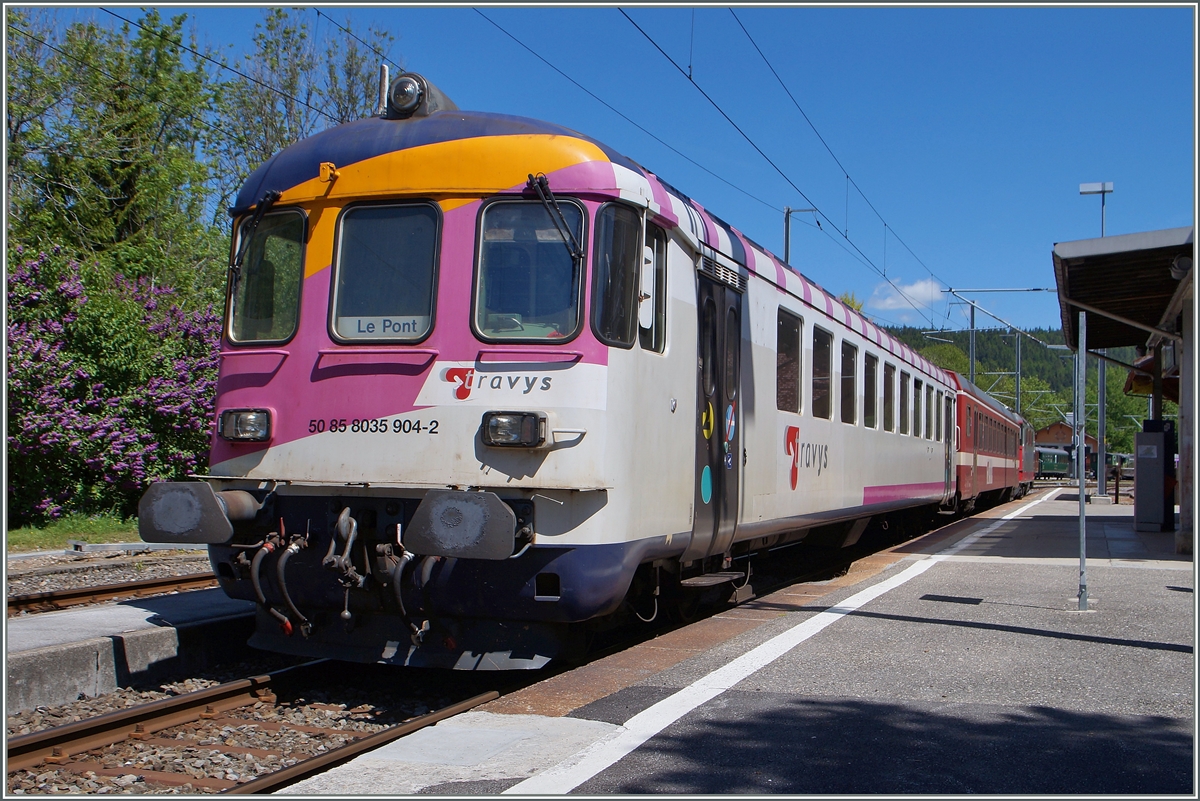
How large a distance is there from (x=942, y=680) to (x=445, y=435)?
3114 millimetres

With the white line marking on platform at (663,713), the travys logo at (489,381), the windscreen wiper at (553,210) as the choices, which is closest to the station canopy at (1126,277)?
the white line marking on platform at (663,713)

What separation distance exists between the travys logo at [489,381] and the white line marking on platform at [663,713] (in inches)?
69.7

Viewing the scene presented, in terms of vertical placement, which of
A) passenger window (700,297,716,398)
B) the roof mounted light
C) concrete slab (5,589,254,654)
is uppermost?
the roof mounted light

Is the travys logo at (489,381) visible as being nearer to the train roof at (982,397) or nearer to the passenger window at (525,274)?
the passenger window at (525,274)

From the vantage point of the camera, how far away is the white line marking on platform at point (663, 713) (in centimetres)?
417

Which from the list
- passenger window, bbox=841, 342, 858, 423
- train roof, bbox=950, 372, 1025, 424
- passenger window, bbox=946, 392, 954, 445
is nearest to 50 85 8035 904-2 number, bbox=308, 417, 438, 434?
passenger window, bbox=841, 342, 858, 423

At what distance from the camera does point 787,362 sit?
30.0ft

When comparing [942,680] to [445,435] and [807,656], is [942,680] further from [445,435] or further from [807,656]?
[445,435]

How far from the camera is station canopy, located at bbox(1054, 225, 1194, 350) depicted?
10617 mm

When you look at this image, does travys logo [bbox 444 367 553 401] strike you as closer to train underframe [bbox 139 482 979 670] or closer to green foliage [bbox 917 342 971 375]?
train underframe [bbox 139 482 979 670]

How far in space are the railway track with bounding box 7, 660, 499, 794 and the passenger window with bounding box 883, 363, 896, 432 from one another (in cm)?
→ 852

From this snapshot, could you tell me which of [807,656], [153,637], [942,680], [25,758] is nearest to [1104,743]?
[942,680]

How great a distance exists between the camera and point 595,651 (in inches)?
285

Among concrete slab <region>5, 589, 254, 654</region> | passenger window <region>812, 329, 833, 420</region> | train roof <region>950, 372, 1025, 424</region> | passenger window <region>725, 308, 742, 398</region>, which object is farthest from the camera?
train roof <region>950, 372, 1025, 424</region>
